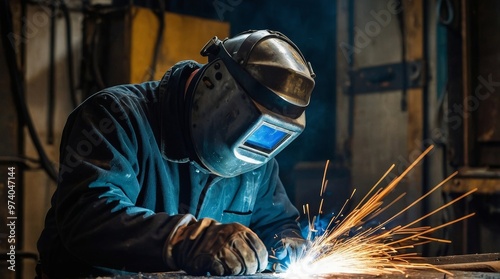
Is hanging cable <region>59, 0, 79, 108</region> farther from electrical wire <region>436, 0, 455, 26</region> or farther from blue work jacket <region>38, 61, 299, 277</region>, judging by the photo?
electrical wire <region>436, 0, 455, 26</region>

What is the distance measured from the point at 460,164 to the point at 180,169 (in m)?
1.73

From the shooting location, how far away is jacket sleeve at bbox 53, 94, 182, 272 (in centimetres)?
189

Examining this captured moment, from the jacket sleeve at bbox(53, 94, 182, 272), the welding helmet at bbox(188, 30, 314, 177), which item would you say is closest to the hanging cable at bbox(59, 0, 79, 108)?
the jacket sleeve at bbox(53, 94, 182, 272)

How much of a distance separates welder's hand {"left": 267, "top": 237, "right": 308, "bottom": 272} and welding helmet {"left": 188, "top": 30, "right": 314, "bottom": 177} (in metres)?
0.37

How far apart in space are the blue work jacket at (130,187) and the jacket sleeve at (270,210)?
3cm

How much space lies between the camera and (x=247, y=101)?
2.07m

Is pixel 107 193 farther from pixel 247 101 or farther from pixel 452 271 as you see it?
pixel 452 271

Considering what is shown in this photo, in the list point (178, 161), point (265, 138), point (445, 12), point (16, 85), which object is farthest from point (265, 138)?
point (16, 85)

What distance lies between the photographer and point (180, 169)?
94.1 inches

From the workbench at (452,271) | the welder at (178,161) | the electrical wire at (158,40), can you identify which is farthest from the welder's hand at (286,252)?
the electrical wire at (158,40)

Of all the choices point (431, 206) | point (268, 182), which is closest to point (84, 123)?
point (268, 182)

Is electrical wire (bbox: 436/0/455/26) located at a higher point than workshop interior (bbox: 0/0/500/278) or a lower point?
higher

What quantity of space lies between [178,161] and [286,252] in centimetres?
52

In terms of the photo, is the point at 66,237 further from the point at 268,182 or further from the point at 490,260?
the point at 490,260
